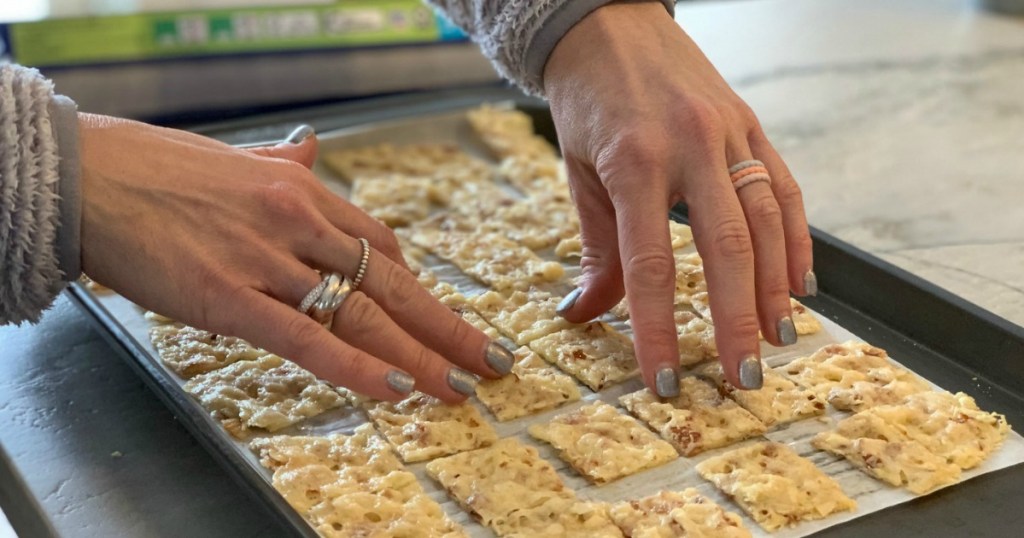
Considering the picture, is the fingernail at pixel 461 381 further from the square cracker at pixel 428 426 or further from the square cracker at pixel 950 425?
the square cracker at pixel 950 425

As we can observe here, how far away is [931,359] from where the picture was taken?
1.35 metres

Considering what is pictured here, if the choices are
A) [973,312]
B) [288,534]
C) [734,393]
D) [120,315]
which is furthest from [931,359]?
[120,315]

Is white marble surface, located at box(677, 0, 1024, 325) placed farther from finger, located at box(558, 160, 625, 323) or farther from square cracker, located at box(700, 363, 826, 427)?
finger, located at box(558, 160, 625, 323)

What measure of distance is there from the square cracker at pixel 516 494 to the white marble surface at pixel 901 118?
2.34 feet

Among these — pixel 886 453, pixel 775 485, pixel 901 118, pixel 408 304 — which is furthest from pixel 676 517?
pixel 901 118

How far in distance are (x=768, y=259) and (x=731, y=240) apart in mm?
52

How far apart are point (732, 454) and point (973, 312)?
383 mm

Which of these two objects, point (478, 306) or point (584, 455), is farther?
point (478, 306)

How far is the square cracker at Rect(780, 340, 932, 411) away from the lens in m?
1.24

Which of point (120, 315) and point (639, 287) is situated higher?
point (639, 287)

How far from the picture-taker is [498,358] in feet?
4.03

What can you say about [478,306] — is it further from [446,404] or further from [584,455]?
[584,455]

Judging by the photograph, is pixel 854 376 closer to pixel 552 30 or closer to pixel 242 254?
pixel 552 30

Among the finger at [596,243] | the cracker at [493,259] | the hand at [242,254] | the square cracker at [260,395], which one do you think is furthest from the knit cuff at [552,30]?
the square cracker at [260,395]
